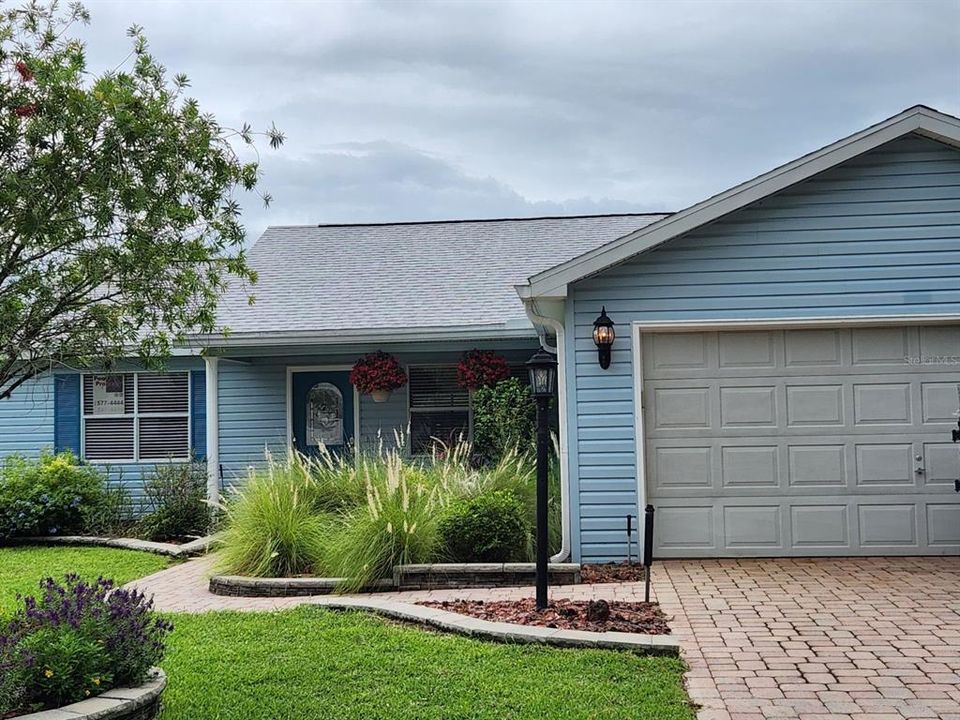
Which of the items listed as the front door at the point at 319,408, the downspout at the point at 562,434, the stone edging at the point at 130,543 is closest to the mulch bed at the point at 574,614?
the downspout at the point at 562,434

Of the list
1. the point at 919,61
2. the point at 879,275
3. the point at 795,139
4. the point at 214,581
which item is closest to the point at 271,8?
the point at 214,581

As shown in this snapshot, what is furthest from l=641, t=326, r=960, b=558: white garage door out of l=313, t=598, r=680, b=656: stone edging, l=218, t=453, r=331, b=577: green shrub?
l=218, t=453, r=331, b=577: green shrub

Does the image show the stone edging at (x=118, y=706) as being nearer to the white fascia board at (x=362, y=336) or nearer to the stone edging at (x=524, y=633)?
the stone edging at (x=524, y=633)

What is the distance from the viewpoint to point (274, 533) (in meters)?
9.23

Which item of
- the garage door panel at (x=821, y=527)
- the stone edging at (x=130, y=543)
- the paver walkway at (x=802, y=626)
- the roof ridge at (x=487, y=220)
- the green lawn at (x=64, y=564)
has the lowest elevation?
the green lawn at (x=64, y=564)

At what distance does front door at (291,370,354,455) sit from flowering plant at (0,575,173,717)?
29.1 feet

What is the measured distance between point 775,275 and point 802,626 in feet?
12.5

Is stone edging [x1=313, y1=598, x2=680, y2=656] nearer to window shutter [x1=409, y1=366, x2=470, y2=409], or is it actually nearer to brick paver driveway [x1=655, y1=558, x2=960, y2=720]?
brick paver driveway [x1=655, y1=558, x2=960, y2=720]

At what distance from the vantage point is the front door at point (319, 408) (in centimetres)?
1418

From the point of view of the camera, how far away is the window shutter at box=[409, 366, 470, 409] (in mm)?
13812

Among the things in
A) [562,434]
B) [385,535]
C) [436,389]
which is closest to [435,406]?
[436,389]

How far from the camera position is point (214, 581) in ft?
29.1

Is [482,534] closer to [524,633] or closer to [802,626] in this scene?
[524,633]

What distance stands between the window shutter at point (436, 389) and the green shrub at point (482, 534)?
4834mm
